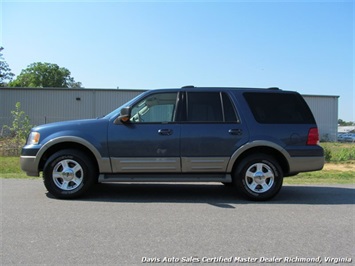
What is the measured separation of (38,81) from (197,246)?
101 metres

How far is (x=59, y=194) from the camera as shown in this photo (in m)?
6.55

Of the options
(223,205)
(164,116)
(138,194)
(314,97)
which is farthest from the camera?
(314,97)

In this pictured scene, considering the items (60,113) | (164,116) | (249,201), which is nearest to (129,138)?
(164,116)

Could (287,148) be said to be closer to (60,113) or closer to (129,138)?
(129,138)

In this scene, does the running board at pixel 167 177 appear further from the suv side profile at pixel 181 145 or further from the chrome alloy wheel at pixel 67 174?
the chrome alloy wheel at pixel 67 174

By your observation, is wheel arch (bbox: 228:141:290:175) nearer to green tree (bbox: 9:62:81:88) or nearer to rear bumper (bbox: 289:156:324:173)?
rear bumper (bbox: 289:156:324:173)

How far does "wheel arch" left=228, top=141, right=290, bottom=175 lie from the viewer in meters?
6.63

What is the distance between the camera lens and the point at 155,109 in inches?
268

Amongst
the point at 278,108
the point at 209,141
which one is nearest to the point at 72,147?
the point at 209,141

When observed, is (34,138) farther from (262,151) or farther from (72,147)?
(262,151)

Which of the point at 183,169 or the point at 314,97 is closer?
the point at 183,169

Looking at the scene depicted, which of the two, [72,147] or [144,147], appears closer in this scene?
[144,147]

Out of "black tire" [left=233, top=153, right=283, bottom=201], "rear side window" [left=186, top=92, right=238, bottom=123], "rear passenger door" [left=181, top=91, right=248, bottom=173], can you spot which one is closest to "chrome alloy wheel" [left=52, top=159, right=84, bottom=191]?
"rear passenger door" [left=181, top=91, right=248, bottom=173]

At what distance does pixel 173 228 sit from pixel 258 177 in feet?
7.76
